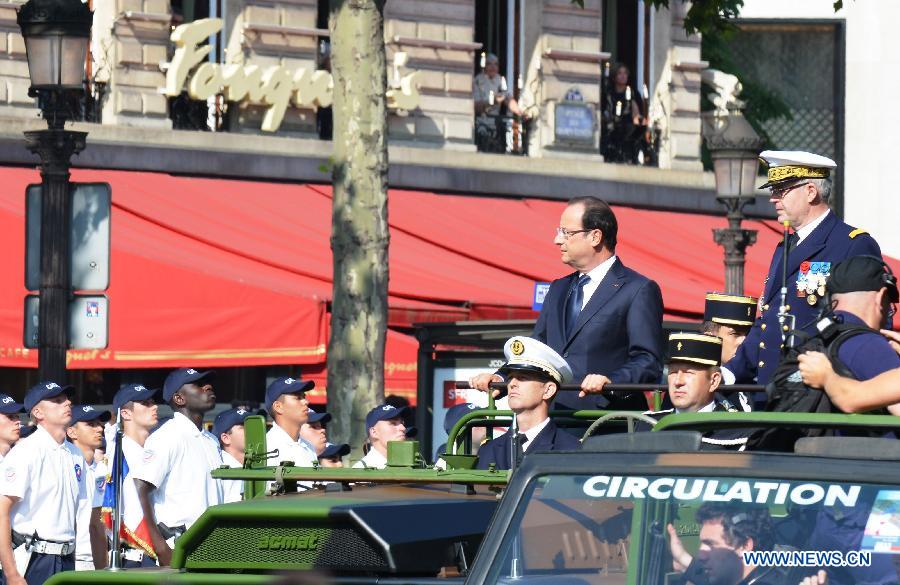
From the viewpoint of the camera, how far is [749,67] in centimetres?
3272

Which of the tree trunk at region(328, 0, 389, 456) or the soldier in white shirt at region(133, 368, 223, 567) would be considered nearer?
the soldier in white shirt at region(133, 368, 223, 567)

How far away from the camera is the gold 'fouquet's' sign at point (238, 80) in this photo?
20.9 meters

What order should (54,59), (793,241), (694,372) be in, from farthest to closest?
(54,59) < (694,372) < (793,241)

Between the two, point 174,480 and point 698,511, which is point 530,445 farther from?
point 174,480

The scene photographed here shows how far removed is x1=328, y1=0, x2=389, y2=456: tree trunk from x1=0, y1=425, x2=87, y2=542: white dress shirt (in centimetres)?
315

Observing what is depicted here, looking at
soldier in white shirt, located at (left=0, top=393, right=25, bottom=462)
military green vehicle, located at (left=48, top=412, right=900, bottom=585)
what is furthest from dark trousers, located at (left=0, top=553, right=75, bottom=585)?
military green vehicle, located at (left=48, top=412, right=900, bottom=585)

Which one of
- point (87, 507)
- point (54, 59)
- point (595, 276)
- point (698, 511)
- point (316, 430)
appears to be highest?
point (54, 59)

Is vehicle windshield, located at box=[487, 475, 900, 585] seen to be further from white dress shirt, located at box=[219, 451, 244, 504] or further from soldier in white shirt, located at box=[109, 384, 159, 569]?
white dress shirt, located at box=[219, 451, 244, 504]

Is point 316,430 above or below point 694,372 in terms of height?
below

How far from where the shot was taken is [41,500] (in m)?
11.2

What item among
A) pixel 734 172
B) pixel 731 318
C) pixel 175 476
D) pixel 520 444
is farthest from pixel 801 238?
pixel 734 172

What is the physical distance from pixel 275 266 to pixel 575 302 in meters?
10.5

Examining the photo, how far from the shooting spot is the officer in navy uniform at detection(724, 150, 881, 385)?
730 centimetres

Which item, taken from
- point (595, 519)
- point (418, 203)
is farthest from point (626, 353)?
point (418, 203)
